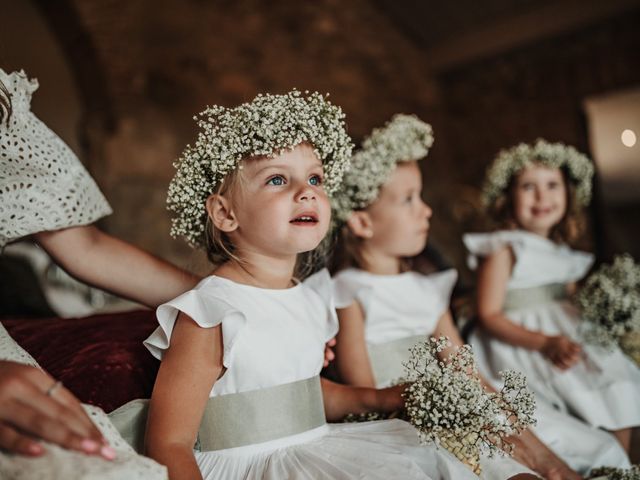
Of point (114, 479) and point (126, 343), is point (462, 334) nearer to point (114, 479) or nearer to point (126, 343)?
point (126, 343)

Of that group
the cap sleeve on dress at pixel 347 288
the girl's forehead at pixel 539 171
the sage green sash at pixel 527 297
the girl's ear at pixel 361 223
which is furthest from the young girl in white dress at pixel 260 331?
the girl's forehead at pixel 539 171

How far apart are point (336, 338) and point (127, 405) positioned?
0.88 m

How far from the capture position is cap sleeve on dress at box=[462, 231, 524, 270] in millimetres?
3193

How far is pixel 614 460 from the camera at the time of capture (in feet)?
8.07

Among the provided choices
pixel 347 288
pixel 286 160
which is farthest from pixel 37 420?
pixel 347 288

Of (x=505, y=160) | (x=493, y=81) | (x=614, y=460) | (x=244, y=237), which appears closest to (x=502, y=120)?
(x=493, y=81)

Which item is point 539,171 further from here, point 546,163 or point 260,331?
point 260,331

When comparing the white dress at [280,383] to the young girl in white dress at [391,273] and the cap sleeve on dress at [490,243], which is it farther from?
the cap sleeve on dress at [490,243]

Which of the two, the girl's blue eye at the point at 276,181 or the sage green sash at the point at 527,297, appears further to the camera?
the sage green sash at the point at 527,297

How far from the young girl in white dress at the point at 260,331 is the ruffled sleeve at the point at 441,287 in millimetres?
811

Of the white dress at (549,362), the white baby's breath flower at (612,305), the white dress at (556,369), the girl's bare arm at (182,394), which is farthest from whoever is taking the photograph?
the white baby's breath flower at (612,305)

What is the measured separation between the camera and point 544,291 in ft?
10.5

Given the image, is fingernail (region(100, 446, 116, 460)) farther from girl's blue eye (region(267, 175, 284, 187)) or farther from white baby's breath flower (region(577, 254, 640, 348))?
white baby's breath flower (region(577, 254, 640, 348))

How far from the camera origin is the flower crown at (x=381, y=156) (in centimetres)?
249
